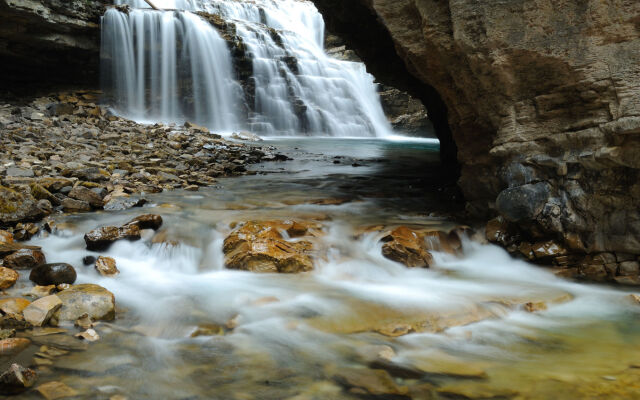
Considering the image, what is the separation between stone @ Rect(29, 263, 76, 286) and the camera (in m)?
3.33

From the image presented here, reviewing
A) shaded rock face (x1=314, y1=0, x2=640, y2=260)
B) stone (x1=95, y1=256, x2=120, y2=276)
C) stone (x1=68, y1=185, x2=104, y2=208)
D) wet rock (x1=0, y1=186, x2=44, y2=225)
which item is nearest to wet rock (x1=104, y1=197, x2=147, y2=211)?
stone (x1=68, y1=185, x2=104, y2=208)

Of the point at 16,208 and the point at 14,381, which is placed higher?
the point at 14,381

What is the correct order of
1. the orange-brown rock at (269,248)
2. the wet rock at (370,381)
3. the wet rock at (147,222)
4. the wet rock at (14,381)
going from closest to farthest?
the wet rock at (14,381)
the wet rock at (370,381)
the orange-brown rock at (269,248)
the wet rock at (147,222)

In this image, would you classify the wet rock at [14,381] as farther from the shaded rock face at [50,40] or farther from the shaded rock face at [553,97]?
the shaded rock face at [50,40]

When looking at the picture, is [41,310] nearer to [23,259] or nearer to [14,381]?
[14,381]

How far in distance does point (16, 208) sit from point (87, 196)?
1176mm

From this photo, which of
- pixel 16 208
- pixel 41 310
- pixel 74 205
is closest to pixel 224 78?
pixel 74 205

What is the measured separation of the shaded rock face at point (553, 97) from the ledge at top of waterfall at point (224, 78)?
1586 centimetres

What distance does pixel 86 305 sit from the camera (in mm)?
2941

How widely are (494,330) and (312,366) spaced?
1428 millimetres

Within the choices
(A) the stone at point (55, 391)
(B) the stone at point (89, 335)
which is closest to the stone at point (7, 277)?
(B) the stone at point (89, 335)

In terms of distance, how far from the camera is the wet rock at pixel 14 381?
2.00 meters

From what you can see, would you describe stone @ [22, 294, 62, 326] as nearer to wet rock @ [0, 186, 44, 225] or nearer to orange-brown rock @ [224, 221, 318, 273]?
orange-brown rock @ [224, 221, 318, 273]

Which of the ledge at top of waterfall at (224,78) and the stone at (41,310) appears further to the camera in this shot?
the ledge at top of waterfall at (224,78)
